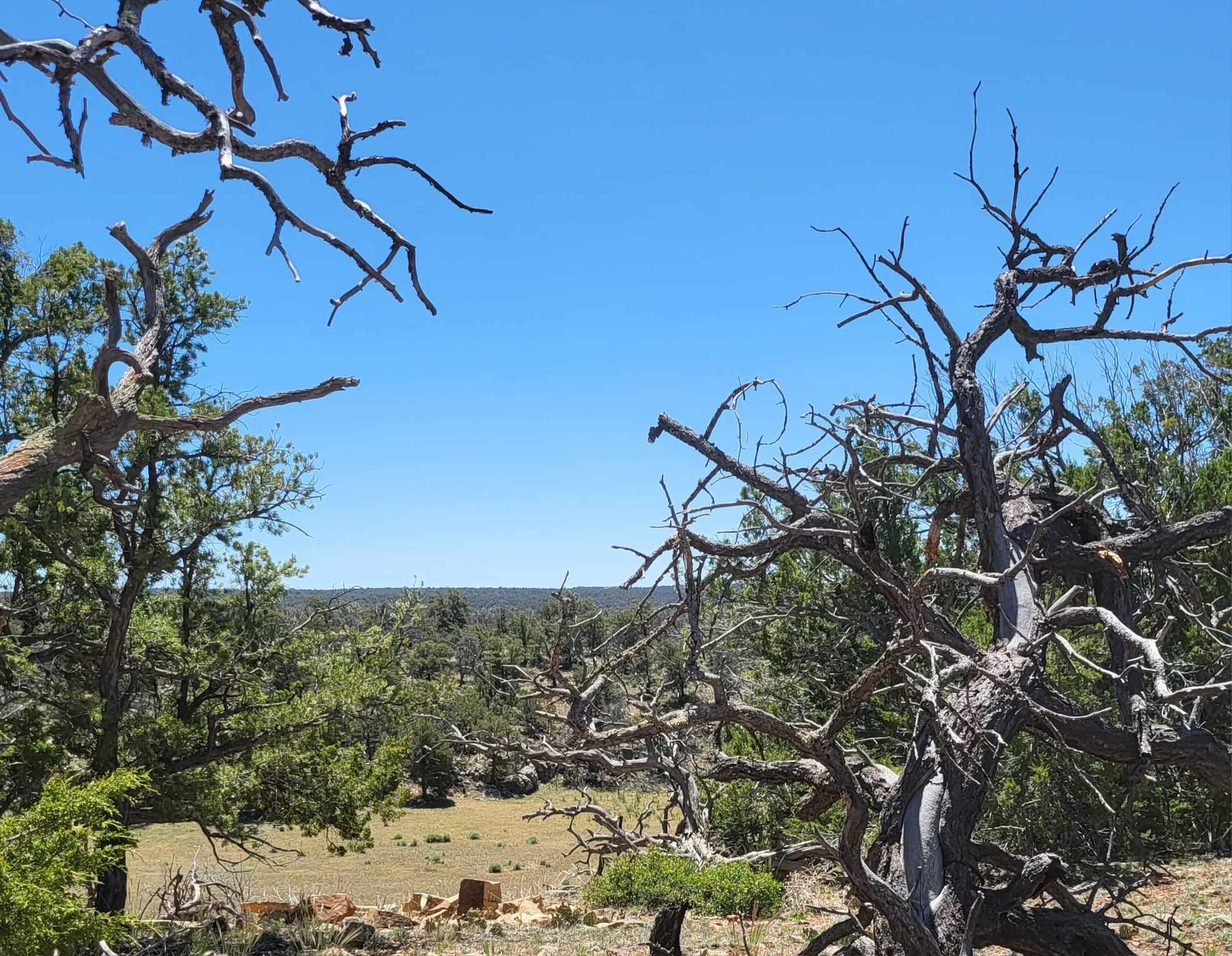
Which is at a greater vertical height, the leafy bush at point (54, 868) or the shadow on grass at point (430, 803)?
the leafy bush at point (54, 868)

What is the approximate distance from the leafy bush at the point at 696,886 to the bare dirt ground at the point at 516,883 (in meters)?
0.25

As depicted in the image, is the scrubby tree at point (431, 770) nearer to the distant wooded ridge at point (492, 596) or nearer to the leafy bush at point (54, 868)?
the distant wooded ridge at point (492, 596)

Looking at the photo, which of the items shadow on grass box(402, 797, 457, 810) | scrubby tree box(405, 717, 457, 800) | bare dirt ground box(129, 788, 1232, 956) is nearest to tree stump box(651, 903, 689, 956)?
bare dirt ground box(129, 788, 1232, 956)

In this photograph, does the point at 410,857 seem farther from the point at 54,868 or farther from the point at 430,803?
the point at 54,868

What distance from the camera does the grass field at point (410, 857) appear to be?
19.5m

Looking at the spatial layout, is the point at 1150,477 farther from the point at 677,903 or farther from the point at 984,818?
the point at 677,903

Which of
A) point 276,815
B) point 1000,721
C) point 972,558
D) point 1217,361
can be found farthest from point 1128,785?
point 1217,361

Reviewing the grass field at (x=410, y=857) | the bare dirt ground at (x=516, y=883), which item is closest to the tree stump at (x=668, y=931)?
the bare dirt ground at (x=516, y=883)

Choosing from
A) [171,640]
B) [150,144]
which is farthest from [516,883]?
[150,144]

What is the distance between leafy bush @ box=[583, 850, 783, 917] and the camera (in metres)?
6.36

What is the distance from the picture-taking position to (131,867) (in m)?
21.9

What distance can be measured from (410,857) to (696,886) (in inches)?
854

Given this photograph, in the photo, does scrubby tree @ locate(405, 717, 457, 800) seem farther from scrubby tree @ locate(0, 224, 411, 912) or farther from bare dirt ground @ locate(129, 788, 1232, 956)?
scrubby tree @ locate(0, 224, 411, 912)

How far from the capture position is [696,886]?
6383 mm
